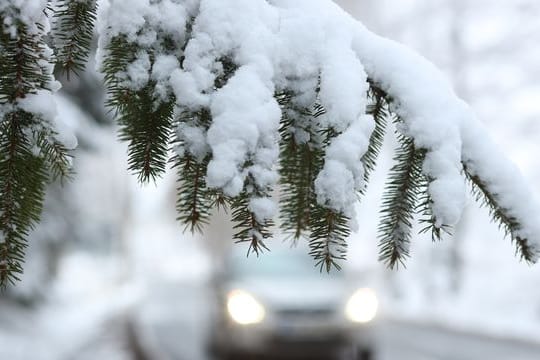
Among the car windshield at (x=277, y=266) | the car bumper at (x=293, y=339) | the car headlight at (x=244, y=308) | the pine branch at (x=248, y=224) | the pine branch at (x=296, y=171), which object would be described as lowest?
the pine branch at (x=248, y=224)

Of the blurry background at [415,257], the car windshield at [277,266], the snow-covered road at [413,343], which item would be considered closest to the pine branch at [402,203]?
the blurry background at [415,257]

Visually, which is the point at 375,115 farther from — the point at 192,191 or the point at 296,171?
the point at 192,191

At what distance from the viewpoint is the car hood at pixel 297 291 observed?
7.45 meters

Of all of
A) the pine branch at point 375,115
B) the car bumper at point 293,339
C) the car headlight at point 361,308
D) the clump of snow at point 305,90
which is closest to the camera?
the clump of snow at point 305,90

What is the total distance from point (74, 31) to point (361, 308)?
21.4 feet

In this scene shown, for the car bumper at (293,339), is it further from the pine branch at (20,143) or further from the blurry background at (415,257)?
the pine branch at (20,143)

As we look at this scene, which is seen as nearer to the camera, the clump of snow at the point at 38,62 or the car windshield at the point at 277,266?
the clump of snow at the point at 38,62

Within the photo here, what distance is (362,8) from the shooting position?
2308 centimetres

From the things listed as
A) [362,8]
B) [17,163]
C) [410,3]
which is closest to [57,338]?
[17,163]

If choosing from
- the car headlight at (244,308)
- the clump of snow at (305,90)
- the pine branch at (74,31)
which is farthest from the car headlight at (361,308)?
the pine branch at (74,31)

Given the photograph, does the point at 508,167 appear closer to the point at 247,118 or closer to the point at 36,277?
the point at 247,118

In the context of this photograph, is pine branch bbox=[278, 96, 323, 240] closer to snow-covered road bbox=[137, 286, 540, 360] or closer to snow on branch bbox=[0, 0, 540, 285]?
snow on branch bbox=[0, 0, 540, 285]

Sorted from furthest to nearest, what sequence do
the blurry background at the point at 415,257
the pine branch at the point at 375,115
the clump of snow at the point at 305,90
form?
1. the blurry background at the point at 415,257
2. the pine branch at the point at 375,115
3. the clump of snow at the point at 305,90

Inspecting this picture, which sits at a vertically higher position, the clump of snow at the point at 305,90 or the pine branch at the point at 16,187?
the clump of snow at the point at 305,90
